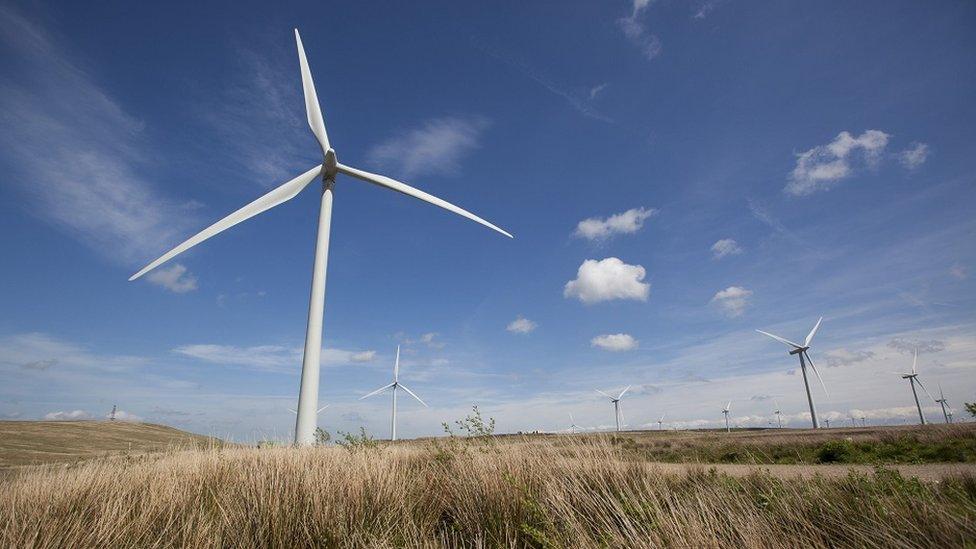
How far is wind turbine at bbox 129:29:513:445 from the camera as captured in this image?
21.2m

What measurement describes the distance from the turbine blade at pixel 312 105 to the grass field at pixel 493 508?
2320 centimetres

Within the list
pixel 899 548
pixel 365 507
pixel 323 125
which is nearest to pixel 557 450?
pixel 365 507

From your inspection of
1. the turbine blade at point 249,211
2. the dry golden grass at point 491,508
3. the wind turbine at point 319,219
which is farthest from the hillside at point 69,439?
the dry golden grass at point 491,508

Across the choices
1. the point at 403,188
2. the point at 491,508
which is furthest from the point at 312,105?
the point at 491,508

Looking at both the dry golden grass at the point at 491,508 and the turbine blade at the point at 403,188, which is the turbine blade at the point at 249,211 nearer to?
the turbine blade at the point at 403,188

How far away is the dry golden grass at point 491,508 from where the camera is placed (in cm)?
446

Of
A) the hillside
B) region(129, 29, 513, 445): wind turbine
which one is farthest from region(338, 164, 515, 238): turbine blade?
the hillside

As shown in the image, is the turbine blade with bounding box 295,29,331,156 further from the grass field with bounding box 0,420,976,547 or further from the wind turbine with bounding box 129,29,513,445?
the grass field with bounding box 0,420,976,547

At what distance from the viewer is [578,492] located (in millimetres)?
6891

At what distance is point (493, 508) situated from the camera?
23.3 feet

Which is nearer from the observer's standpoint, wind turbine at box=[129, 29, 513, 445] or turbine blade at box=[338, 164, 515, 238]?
wind turbine at box=[129, 29, 513, 445]

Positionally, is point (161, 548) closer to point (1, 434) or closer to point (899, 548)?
point (899, 548)

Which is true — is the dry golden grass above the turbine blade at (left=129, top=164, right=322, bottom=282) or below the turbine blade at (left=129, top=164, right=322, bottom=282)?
below

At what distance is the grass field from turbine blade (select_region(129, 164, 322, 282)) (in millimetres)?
13849
